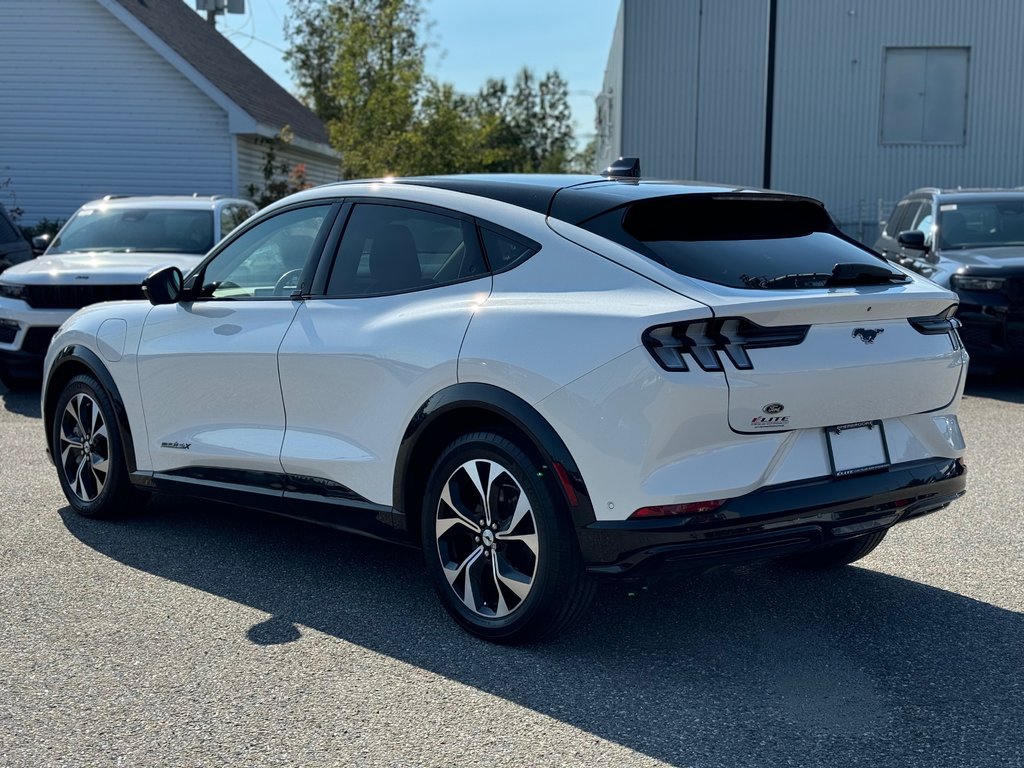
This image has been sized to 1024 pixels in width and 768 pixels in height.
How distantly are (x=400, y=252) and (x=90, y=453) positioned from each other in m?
2.43

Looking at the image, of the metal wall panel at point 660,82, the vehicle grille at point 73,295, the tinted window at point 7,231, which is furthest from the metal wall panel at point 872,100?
the vehicle grille at point 73,295

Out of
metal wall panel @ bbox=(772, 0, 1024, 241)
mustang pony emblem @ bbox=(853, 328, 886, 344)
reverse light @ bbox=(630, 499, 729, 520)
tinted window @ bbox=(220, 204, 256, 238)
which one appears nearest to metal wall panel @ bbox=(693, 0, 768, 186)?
metal wall panel @ bbox=(772, 0, 1024, 241)

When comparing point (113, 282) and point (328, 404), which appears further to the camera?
point (113, 282)

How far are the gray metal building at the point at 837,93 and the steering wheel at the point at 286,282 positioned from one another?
22.3 m

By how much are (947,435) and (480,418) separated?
5.76ft

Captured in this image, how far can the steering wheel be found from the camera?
17.4 ft

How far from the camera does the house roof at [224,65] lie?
24.9m

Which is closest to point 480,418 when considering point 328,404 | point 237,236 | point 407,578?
point 328,404

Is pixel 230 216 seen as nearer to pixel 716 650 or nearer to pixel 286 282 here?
pixel 286 282

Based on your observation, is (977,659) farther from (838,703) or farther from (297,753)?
(297,753)

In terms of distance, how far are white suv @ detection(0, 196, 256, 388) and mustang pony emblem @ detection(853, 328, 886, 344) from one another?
6.70 m

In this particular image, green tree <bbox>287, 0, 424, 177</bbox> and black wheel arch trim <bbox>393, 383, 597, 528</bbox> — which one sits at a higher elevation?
green tree <bbox>287, 0, 424, 177</bbox>

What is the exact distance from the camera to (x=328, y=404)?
497 cm

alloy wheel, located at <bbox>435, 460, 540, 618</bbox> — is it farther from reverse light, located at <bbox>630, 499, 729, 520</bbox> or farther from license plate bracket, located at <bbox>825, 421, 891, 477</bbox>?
license plate bracket, located at <bbox>825, 421, 891, 477</bbox>
